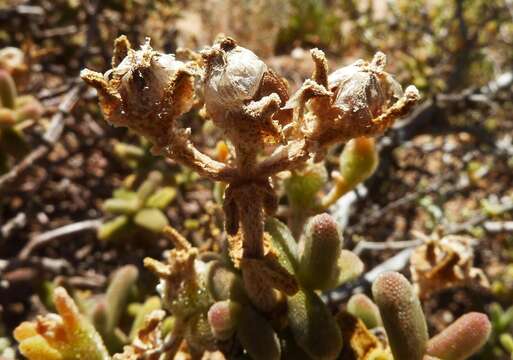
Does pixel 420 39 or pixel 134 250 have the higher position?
pixel 420 39

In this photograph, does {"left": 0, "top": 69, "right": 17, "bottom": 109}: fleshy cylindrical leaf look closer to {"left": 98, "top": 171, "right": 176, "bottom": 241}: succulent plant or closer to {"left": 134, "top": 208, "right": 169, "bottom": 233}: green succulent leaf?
{"left": 98, "top": 171, "right": 176, "bottom": 241}: succulent plant

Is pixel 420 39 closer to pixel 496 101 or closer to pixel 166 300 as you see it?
pixel 496 101

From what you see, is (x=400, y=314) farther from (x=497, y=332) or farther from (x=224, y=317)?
(x=497, y=332)

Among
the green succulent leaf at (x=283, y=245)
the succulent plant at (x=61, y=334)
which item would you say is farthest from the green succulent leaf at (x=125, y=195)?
the green succulent leaf at (x=283, y=245)

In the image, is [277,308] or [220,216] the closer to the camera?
[277,308]

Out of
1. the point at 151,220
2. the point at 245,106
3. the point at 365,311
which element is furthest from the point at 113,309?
the point at 245,106

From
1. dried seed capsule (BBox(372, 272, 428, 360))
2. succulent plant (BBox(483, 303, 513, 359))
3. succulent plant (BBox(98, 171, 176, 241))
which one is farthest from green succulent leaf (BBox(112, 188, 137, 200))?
succulent plant (BBox(483, 303, 513, 359))

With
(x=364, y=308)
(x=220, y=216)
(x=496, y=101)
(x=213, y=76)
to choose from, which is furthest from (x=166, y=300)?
(x=496, y=101)
